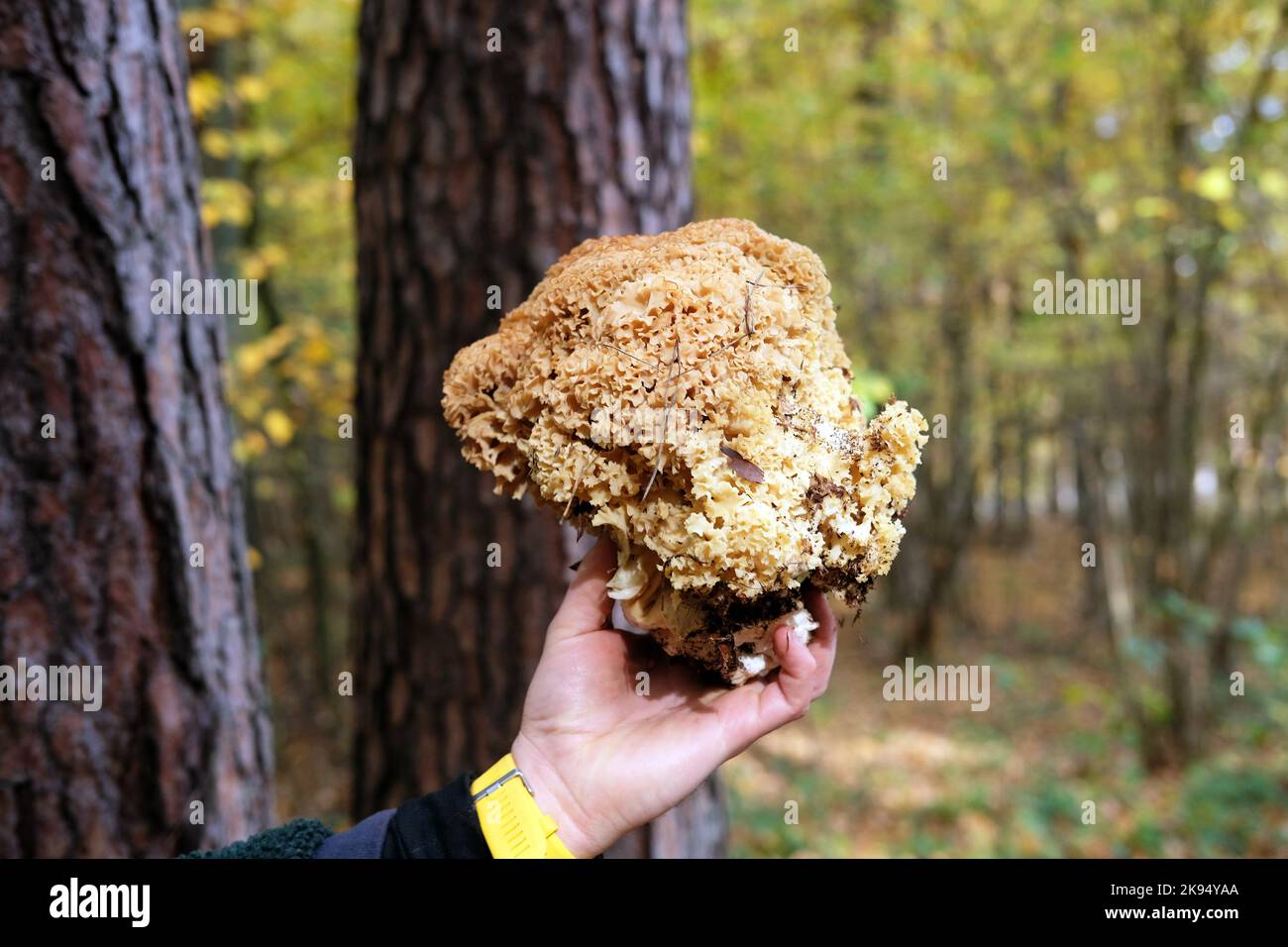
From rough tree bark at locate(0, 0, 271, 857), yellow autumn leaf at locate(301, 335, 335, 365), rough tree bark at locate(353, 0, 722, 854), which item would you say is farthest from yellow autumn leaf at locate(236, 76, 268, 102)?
rough tree bark at locate(0, 0, 271, 857)

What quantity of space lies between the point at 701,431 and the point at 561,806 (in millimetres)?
889

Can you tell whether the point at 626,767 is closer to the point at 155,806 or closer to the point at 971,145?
the point at 155,806

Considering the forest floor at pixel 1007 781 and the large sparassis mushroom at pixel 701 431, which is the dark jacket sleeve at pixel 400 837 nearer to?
the large sparassis mushroom at pixel 701 431

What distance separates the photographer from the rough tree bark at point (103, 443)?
2.13m

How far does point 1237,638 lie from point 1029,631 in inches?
281

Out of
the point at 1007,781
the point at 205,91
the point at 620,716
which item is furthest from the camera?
the point at 1007,781

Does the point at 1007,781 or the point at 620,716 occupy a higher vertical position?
the point at 620,716

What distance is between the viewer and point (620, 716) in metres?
1.92

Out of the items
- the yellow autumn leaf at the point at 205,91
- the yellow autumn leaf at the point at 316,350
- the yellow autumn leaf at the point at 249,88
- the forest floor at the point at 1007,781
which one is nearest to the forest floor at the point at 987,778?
the forest floor at the point at 1007,781

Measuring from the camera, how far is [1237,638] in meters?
9.31

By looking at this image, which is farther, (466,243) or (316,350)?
(316,350)

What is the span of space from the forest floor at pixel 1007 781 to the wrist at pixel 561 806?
5113 millimetres

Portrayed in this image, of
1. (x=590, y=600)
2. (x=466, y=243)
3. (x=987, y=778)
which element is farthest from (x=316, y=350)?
(x=987, y=778)

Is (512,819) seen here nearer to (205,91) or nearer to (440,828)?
(440,828)
